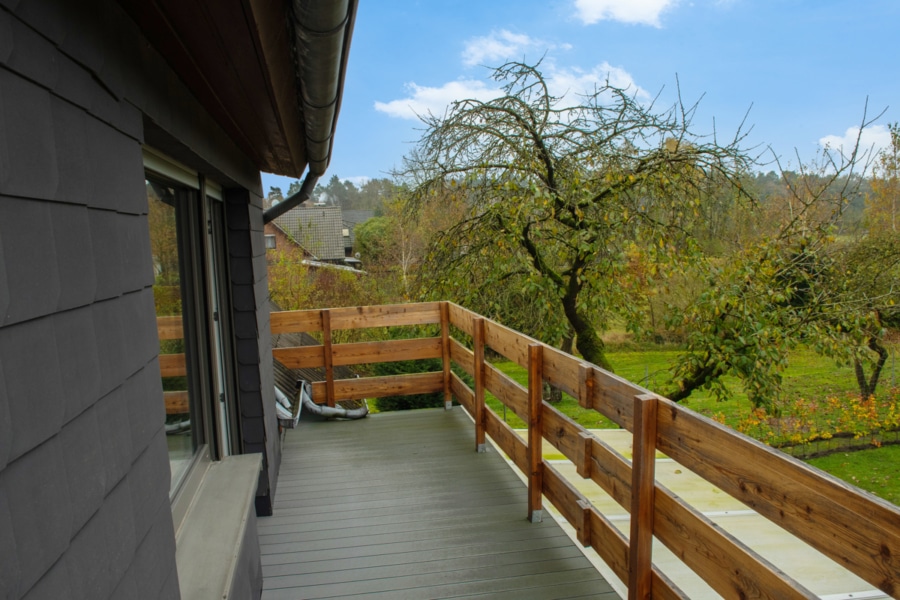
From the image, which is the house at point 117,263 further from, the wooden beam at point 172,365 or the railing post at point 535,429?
the railing post at point 535,429

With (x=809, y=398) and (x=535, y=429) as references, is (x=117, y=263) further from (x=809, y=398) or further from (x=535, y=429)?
(x=809, y=398)

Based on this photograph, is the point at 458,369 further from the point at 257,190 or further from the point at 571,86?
the point at 257,190

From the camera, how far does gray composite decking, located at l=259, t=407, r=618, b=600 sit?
2.55m

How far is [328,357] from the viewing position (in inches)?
195

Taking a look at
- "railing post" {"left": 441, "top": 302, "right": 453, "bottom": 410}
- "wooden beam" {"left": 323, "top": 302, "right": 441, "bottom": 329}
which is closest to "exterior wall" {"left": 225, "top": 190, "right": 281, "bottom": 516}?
"wooden beam" {"left": 323, "top": 302, "right": 441, "bottom": 329}

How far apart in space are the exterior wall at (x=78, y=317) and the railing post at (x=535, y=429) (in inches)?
71.5

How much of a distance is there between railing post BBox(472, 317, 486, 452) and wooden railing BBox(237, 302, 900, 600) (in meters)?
0.01

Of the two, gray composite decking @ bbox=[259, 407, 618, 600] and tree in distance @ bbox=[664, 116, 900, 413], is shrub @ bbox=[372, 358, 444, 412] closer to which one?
gray composite decking @ bbox=[259, 407, 618, 600]

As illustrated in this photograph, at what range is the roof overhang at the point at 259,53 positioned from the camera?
1.14 m

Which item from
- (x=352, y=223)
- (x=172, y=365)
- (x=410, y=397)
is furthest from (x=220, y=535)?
(x=352, y=223)

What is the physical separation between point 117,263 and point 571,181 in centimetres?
557

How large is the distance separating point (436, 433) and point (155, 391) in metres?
3.48

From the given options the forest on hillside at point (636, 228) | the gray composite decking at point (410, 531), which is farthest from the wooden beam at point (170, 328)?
the forest on hillside at point (636, 228)

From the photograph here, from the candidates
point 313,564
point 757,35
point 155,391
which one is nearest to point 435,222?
point 313,564
